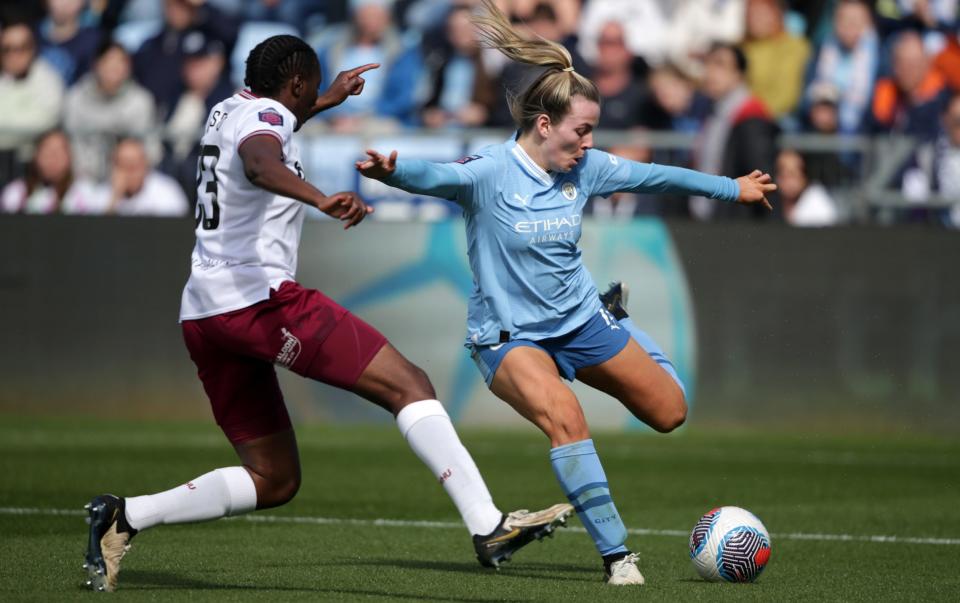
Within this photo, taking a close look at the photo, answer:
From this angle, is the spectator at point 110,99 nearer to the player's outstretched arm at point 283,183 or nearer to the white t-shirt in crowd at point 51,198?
the white t-shirt in crowd at point 51,198

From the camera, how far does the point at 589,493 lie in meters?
7.01

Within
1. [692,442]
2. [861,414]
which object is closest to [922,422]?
[861,414]

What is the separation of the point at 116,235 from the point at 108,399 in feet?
5.07

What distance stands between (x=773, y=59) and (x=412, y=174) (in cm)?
1082

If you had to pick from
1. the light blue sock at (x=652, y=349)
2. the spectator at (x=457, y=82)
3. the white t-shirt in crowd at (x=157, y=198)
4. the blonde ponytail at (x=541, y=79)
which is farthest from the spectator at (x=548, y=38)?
the blonde ponytail at (x=541, y=79)

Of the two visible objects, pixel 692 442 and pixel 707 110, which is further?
pixel 707 110

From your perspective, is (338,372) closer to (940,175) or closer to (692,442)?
(692,442)

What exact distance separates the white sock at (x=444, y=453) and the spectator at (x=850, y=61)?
Answer: 1086 centimetres

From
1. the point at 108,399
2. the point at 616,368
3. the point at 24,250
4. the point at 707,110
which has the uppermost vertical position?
the point at 616,368

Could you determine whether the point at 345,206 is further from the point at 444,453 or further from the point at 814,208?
the point at 814,208

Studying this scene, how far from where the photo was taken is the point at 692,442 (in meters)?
14.6

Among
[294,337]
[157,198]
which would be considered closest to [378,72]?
[157,198]

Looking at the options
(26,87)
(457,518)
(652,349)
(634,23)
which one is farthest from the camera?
(634,23)

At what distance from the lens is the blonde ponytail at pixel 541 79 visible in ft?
23.6
